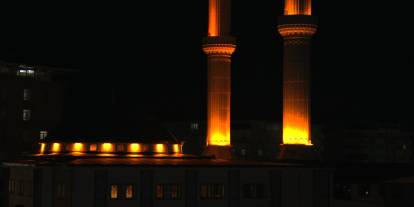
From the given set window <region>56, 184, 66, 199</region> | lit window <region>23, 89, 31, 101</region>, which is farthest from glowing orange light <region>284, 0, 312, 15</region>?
lit window <region>23, 89, 31, 101</region>

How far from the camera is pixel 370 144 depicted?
17275 cm

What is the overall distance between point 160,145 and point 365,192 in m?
31.8

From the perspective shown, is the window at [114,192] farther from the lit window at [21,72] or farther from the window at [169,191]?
the lit window at [21,72]

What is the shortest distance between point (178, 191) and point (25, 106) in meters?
63.8

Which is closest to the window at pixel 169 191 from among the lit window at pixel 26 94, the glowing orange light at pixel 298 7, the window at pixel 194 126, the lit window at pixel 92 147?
the lit window at pixel 92 147

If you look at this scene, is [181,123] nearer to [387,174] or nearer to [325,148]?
→ [325,148]

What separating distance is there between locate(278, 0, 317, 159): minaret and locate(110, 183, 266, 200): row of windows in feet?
20.0

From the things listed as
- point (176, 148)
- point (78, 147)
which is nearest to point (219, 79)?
point (176, 148)

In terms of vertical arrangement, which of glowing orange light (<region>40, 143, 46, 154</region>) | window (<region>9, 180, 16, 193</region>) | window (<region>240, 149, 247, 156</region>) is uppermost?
glowing orange light (<region>40, 143, 46, 154</region>)

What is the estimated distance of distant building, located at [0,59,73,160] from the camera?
440ft

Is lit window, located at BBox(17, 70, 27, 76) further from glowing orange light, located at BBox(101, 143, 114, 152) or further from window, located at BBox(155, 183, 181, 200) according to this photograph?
window, located at BBox(155, 183, 181, 200)

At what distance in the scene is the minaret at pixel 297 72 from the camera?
84.6m

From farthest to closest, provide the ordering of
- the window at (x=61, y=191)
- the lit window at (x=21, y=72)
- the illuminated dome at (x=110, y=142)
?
1. the lit window at (x=21, y=72)
2. the illuminated dome at (x=110, y=142)
3. the window at (x=61, y=191)

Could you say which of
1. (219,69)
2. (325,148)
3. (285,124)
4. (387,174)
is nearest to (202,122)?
(325,148)
